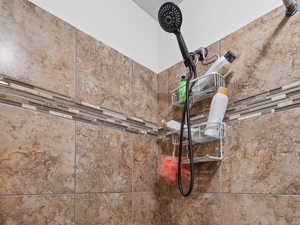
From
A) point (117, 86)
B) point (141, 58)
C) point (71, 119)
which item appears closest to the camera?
point (71, 119)

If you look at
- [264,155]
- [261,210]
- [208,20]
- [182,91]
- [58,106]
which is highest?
[208,20]

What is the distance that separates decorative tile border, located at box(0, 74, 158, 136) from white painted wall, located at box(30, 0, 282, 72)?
41 centimetres

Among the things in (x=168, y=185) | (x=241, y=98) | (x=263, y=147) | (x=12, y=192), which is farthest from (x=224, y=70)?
(x=12, y=192)

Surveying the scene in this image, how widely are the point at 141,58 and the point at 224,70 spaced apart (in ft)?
1.93

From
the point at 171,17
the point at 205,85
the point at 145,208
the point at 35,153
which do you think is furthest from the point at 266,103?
the point at 35,153

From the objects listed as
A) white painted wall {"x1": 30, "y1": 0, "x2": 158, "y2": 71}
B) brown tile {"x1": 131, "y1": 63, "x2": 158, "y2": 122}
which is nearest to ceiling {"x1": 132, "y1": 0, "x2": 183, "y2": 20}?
white painted wall {"x1": 30, "y1": 0, "x2": 158, "y2": 71}

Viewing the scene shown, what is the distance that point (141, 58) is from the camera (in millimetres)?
1524

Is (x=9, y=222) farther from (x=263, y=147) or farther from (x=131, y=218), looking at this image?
(x=263, y=147)

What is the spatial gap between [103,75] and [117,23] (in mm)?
403

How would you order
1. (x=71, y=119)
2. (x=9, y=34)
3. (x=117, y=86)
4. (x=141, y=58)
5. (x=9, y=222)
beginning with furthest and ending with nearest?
(x=141, y=58), (x=117, y=86), (x=71, y=119), (x=9, y=34), (x=9, y=222)

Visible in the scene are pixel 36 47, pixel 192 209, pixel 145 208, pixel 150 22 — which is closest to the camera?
pixel 36 47

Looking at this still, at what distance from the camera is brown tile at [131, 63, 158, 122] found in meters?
1.42

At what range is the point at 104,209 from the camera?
111cm

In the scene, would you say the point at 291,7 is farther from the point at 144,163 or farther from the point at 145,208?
the point at 145,208
